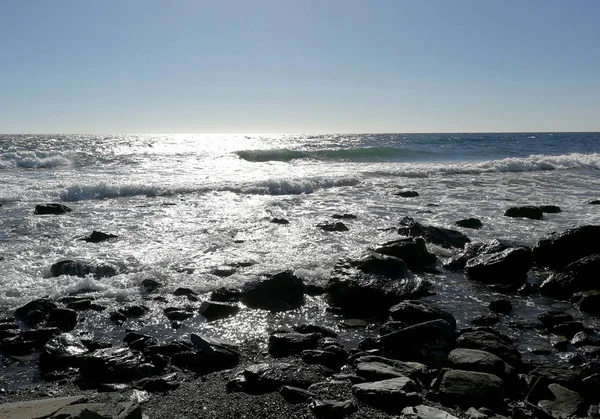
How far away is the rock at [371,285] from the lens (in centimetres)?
774

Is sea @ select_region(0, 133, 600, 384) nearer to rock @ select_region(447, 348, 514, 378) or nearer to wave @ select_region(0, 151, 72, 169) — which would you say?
rock @ select_region(447, 348, 514, 378)

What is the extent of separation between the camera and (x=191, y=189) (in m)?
21.7

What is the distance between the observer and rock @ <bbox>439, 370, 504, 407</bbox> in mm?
4715

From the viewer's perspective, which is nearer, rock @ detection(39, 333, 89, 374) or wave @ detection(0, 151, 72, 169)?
rock @ detection(39, 333, 89, 374)

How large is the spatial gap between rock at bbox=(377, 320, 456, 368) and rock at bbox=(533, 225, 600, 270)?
479 cm

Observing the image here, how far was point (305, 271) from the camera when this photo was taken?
9.41m

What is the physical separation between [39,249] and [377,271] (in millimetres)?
7217

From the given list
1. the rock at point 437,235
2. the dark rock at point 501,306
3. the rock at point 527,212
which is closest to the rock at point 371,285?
the dark rock at point 501,306

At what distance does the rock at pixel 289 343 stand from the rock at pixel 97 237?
6.93 m

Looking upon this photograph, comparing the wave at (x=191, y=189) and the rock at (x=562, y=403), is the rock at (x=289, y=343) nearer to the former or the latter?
the rock at (x=562, y=403)

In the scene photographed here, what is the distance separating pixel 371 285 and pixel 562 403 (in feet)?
11.3

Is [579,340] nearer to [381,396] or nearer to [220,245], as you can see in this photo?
[381,396]

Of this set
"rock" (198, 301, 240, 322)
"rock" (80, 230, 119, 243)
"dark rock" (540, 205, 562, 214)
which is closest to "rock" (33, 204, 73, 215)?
"rock" (80, 230, 119, 243)

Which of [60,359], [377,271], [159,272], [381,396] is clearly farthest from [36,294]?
[381,396]
